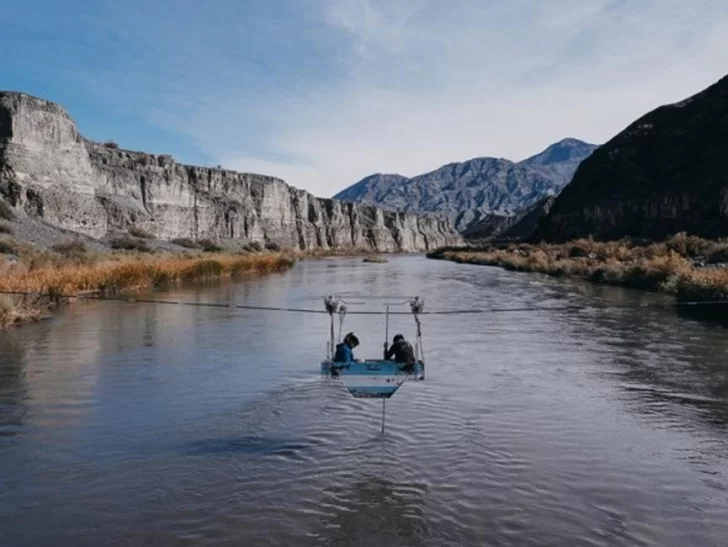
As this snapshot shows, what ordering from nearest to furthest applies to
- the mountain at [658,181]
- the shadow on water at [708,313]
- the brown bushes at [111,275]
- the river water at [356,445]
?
the river water at [356,445], the shadow on water at [708,313], the brown bushes at [111,275], the mountain at [658,181]

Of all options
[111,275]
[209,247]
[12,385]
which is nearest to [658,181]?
[209,247]

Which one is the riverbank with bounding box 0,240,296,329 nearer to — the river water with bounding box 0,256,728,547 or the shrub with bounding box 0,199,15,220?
Answer: the river water with bounding box 0,256,728,547

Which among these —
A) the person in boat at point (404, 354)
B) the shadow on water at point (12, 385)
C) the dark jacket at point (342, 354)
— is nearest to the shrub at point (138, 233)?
the shadow on water at point (12, 385)

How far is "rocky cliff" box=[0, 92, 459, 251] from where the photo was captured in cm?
5353

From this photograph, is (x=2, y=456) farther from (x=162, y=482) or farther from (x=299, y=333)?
(x=299, y=333)

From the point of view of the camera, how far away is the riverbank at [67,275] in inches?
866

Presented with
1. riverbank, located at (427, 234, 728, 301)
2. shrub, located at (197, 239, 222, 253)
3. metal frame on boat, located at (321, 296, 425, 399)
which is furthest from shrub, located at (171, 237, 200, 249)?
metal frame on boat, located at (321, 296, 425, 399)

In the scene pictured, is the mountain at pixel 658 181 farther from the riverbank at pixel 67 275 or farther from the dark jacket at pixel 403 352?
the dark jacket at pixel 403 352

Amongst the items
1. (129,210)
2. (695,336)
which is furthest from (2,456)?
(129,210)

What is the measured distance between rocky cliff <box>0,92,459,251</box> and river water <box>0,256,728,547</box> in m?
40.0

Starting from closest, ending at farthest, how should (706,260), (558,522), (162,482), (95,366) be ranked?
(558,522)
(162,482)
(95,366)
(706,260)

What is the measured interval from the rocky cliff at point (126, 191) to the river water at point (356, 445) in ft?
131

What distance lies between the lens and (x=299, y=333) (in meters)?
21.8

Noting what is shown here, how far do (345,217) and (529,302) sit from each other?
146751mm
